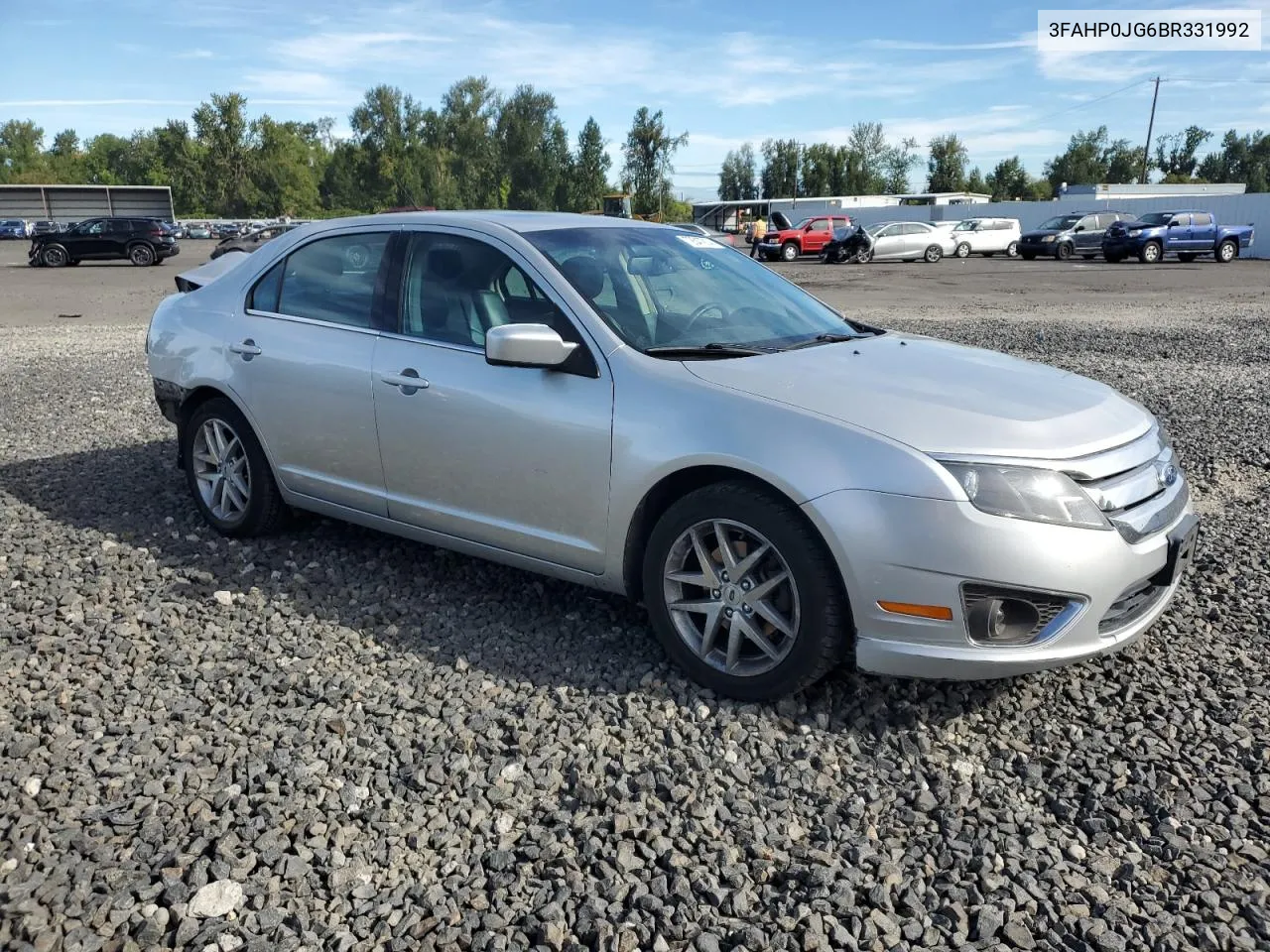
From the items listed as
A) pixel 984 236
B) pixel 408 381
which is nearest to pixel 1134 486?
pixel 408 381

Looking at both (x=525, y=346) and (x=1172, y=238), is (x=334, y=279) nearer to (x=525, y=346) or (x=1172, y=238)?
(x=525, y=346)

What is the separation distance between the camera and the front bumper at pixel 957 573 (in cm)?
306

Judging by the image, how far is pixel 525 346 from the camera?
3658mm

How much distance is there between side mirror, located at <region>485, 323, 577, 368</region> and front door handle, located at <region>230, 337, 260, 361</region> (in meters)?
1.77

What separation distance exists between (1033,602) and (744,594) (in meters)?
0.92

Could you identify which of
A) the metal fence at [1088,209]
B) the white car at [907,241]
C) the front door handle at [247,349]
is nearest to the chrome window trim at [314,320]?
the front door handle at [247,349]

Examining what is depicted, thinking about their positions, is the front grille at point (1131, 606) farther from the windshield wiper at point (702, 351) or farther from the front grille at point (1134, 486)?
the windshield wiper at point (702, 351)

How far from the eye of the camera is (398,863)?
8.88ft

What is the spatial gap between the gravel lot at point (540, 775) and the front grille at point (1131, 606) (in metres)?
0.35

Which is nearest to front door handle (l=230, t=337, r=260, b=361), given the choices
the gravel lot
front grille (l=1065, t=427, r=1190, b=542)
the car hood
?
the gravel lot

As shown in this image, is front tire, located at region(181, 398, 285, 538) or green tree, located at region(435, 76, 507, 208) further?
green tree, located at region(435, 76, 507, 208)

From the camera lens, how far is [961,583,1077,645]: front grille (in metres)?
3.10

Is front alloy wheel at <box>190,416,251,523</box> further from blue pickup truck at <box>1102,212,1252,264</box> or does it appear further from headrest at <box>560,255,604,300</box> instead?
blue pickup truck at <box>1102,212,1252,264</box>

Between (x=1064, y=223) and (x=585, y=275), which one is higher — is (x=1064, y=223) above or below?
above
